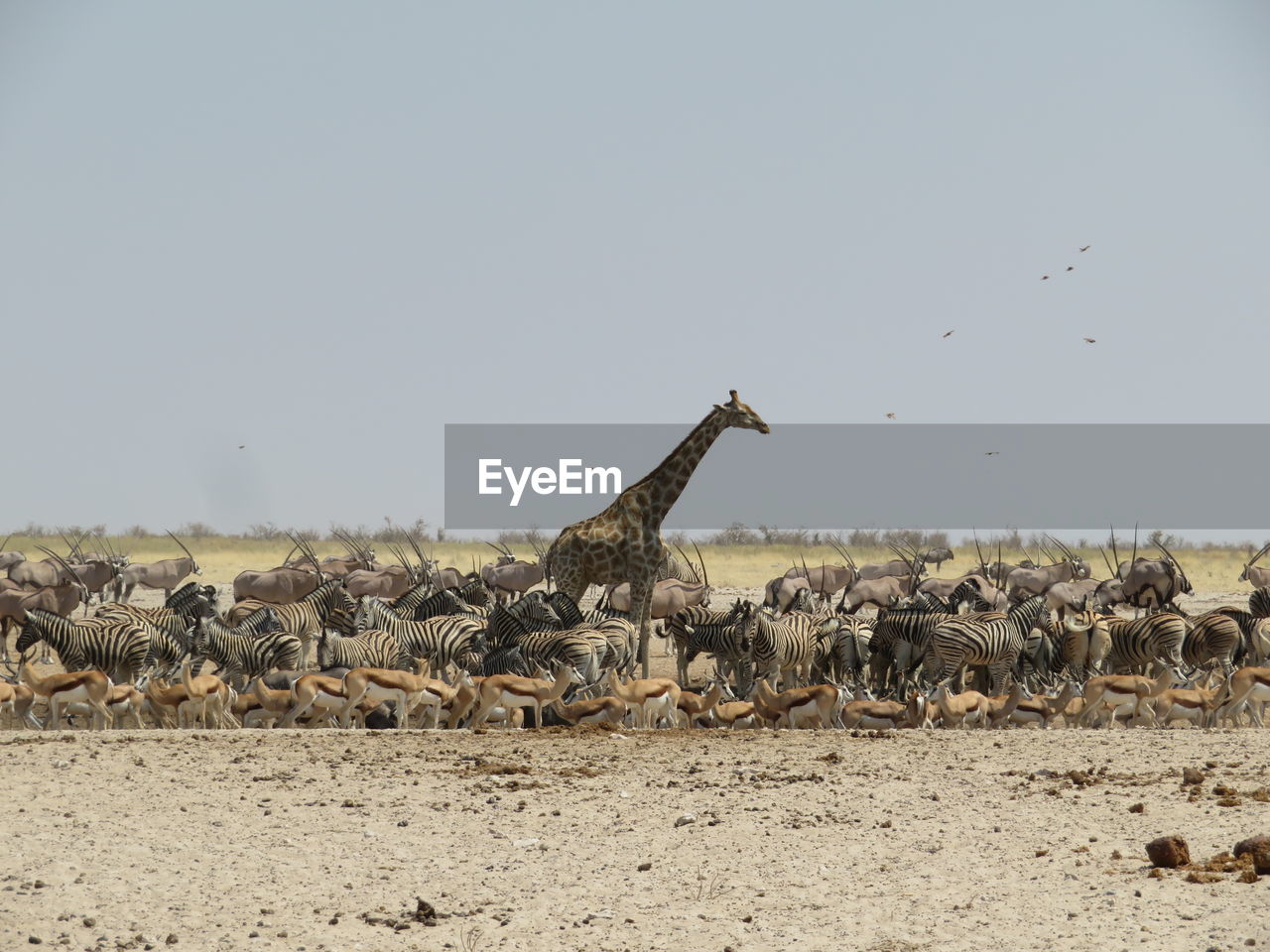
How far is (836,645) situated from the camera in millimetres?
15852

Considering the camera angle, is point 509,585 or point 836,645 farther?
point 509,585

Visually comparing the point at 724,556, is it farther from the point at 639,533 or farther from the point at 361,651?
the point at 361,651

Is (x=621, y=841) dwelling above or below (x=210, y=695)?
below

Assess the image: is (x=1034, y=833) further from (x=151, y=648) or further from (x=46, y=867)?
(x=151, y=648)

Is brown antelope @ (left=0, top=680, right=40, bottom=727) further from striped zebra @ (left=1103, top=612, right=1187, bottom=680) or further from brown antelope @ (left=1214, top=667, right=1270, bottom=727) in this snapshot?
striped zebra @ (left=1103, top=612, right=1187, bottom=680)

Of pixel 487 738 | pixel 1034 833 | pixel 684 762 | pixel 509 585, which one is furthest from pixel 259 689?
pixel 509 585

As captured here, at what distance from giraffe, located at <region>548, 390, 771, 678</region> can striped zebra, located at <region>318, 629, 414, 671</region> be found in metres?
1.92

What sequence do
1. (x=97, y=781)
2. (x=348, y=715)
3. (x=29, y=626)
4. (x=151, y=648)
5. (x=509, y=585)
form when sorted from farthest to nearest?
(x=509, y=585) → (x=29, y=626) → (x=151, y=648) → (x=348, y=715) → (x=97, y=781)

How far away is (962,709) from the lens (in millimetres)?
12539

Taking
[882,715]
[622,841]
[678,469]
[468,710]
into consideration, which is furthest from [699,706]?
[622,841]

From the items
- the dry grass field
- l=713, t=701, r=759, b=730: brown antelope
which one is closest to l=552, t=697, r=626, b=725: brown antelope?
l=713, t=701, r=759, b=730: brown antelope

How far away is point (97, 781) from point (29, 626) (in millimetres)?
6869

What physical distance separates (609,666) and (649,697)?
2.47 m

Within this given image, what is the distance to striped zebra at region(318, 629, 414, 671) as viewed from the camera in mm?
14320
